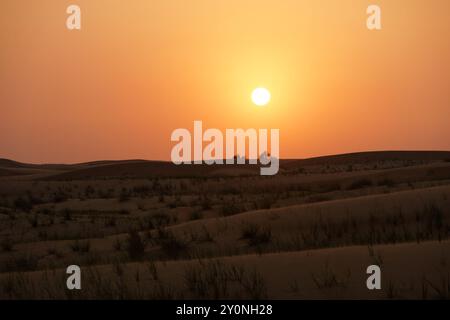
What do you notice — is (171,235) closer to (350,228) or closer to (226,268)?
(350,228)

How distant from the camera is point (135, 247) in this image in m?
10.6

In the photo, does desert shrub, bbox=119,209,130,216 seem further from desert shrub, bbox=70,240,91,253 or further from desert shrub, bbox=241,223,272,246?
desert shrub, bbox=241,223,272,246

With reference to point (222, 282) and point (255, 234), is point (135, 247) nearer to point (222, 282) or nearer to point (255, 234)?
point (255, 234)

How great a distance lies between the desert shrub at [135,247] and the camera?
33.2 feet

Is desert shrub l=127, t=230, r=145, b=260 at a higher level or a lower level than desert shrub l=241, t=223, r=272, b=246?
lower

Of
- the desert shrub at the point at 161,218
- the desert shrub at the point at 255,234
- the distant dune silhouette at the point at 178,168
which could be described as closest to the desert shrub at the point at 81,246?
the desert shrub at the point at 255,234

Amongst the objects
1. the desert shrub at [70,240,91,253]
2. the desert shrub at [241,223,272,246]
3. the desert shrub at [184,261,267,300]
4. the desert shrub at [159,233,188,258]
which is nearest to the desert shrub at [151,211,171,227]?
the desert shrub at [70,240,91,253]

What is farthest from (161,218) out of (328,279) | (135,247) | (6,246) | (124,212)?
(328,279)

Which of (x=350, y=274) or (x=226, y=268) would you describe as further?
(x=226, y=268)

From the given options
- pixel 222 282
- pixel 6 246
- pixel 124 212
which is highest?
pixel 124 212

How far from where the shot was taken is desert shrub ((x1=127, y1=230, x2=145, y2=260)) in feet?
33.2
